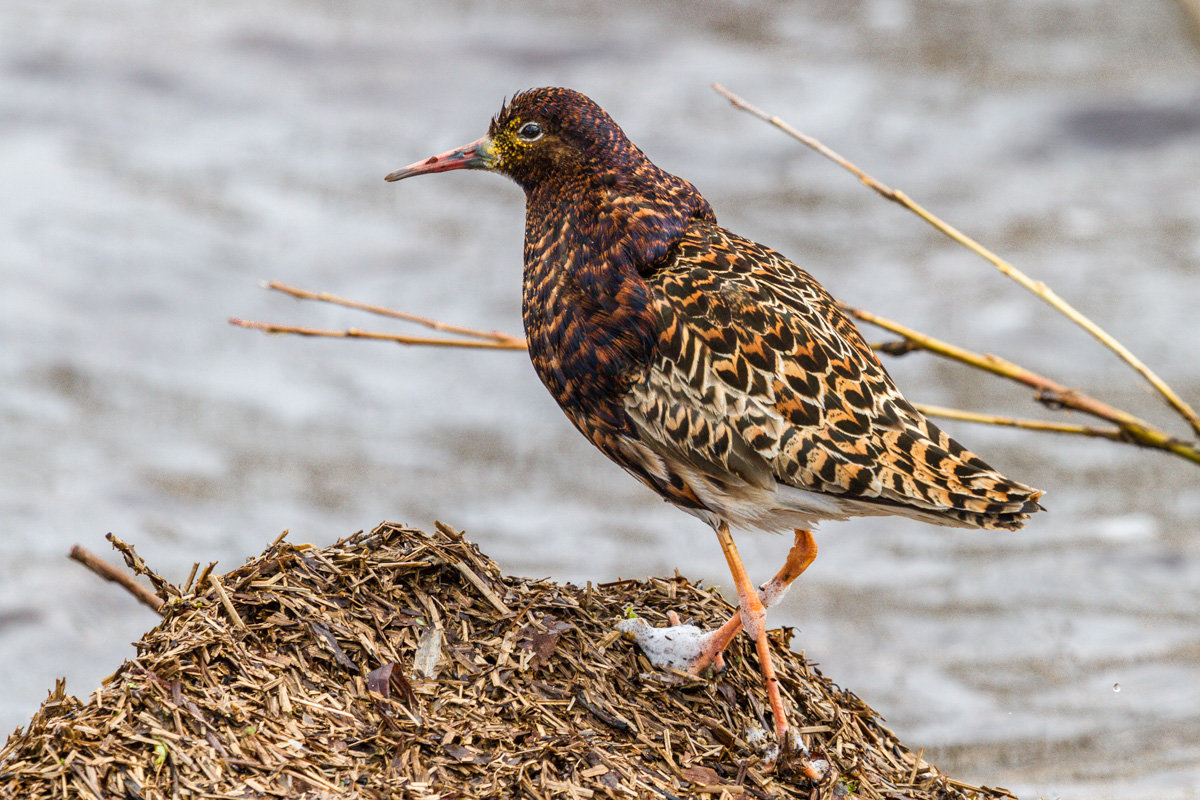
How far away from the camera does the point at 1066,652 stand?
27.6ft

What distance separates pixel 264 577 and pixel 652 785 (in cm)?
144

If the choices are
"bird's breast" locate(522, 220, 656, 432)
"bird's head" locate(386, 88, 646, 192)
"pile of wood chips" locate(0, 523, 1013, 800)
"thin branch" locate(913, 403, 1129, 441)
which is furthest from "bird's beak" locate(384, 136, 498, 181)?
"thin branch" locate(913, 403, 1129, 441)

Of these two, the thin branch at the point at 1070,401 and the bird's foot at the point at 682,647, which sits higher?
the thin branch at the point at 1070,401

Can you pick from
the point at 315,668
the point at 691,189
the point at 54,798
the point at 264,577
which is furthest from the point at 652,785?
the point at 691,189

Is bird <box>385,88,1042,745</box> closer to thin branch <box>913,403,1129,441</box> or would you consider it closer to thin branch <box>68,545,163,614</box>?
thin branch <box>913,403,1129,441</box>

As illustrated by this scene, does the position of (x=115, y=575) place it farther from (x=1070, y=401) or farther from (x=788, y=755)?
(x=1070, y=401)

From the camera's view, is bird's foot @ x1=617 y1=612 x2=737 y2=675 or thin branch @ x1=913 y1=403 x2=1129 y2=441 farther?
bird's foot @ x1=617 y1=612 x2=737 y2=675

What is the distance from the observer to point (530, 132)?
4848 millimetres

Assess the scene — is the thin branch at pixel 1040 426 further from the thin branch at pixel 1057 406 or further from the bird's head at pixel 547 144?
the bird's head at pixel 547 144

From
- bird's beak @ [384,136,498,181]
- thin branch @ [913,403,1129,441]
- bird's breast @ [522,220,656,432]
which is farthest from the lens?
bird's beak @ [384,136,498,181]

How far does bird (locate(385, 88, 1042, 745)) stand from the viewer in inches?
167

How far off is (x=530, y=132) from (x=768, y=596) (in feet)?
6.37

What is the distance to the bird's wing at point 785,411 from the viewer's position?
13.8 ft

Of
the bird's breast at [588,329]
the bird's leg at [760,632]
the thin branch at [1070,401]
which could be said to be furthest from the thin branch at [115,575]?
the thin branch at [1070,401]
